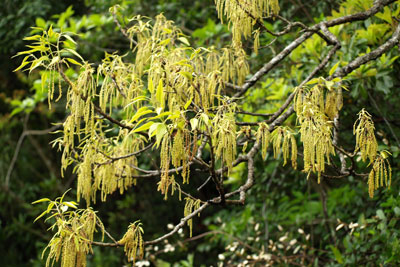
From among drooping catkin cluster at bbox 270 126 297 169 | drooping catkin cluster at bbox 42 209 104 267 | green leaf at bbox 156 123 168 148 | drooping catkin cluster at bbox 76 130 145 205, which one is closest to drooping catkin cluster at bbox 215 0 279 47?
drooping catkin cluster at bbox 270 126 297 169

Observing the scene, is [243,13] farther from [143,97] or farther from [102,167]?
[102,167]

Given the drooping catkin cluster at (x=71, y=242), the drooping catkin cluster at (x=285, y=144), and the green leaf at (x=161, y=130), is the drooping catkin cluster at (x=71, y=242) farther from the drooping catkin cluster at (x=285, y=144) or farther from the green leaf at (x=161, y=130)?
the drooping catkin cluster at (x=285, y=144)

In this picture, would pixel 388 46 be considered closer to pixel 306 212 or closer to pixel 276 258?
pixel 276 258

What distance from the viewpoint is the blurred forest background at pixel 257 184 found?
3.11m

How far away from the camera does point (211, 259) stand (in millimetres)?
5789

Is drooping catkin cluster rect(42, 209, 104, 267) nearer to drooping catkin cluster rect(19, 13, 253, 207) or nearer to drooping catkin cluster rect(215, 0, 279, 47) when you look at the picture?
drooping catkin cluster rect(19, 13, 253, 207)

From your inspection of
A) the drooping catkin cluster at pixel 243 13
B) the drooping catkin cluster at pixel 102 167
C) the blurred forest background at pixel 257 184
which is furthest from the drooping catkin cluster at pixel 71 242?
the blurred forest background at pixel 257 184

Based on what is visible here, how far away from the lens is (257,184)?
4145 millimetres

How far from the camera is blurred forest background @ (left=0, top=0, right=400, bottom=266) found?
3111 mm

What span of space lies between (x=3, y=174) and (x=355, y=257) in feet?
14.3

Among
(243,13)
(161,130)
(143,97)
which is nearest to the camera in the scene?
(161,130)

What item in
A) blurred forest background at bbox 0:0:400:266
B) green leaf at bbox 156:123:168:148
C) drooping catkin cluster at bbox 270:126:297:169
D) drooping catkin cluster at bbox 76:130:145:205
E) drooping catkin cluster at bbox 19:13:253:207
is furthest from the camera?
blurred forest background at bbox 0:0:400:266

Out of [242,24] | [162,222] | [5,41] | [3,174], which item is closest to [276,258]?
[242,24]

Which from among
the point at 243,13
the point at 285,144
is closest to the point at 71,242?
the point at 285,144
